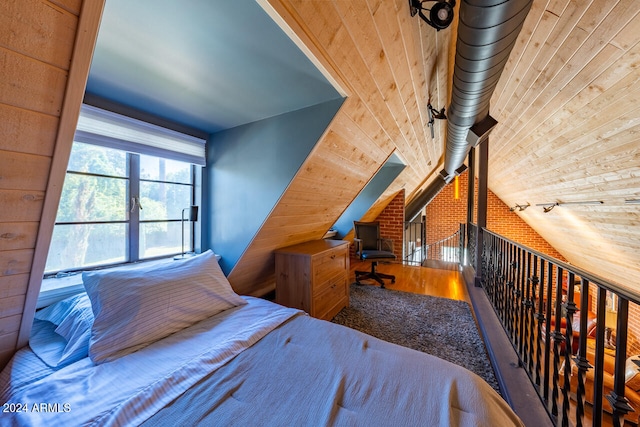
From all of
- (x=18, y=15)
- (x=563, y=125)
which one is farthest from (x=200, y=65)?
(x=563, y=125)

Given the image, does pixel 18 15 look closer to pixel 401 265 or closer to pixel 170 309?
pixel 170 309

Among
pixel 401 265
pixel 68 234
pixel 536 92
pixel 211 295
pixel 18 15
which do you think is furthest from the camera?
pixel 401 265

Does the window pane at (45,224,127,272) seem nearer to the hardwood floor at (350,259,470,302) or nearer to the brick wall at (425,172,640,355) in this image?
the hardwood floor at (350,259,470,302)

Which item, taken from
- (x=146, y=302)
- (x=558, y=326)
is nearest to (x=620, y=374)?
(x=558, y=326)

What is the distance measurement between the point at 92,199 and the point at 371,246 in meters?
3.40

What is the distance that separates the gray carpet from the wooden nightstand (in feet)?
0.95

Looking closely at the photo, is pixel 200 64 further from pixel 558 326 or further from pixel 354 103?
pixel 558 326

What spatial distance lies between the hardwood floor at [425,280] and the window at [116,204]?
2.76m

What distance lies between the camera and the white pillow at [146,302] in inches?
39.7

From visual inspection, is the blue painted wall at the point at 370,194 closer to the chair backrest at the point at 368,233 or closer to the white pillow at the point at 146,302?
the chair backrest at the point at 368,233

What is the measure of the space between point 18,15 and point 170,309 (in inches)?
45.4

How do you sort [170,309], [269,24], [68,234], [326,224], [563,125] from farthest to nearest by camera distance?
[326,224]
[563,125]
[68,234]
[170,309]
[269,24]

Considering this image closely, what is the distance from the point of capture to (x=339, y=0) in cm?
98

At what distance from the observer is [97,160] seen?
1.58 metres
